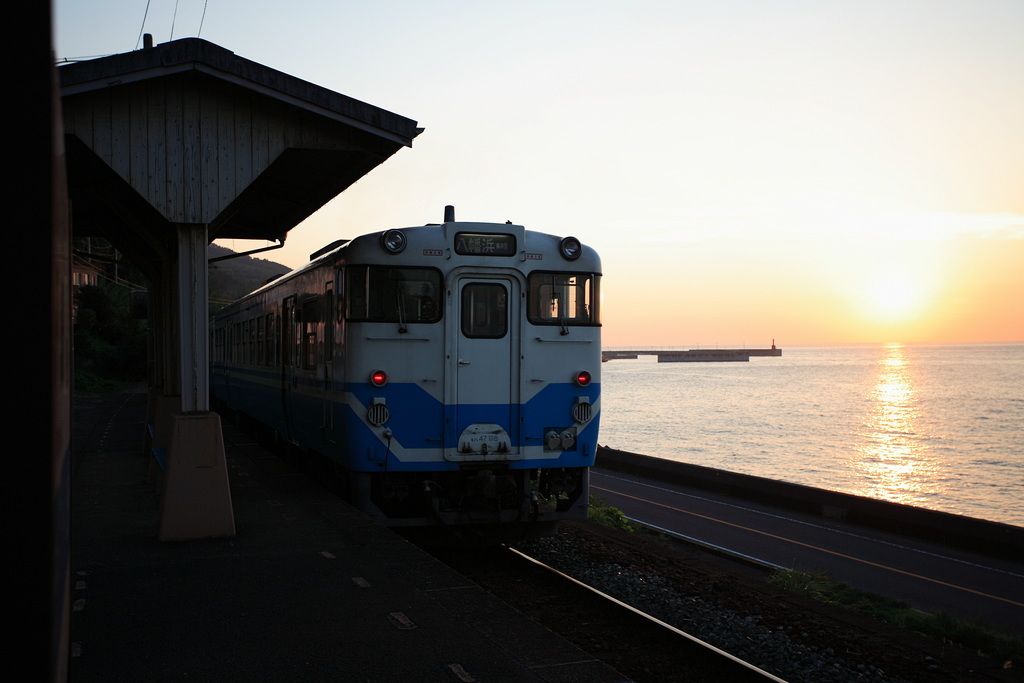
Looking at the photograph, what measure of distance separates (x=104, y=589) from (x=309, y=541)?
6.32 ft

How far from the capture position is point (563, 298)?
941 cm

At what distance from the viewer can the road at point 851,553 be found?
12.8m

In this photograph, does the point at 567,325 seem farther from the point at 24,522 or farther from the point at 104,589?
the point at 24,522

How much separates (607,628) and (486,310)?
355 cm

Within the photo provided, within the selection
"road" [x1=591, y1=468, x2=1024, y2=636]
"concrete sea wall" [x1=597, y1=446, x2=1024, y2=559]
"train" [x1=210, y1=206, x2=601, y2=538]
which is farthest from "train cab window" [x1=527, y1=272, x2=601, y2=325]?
"concrete sea wall" [x1=597, y1=446, x2=1024, y2=559]

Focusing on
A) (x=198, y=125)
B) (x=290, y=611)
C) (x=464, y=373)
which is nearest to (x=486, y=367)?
(x=464, y=373)

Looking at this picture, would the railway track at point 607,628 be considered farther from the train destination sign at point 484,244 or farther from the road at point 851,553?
the road at point 851,553

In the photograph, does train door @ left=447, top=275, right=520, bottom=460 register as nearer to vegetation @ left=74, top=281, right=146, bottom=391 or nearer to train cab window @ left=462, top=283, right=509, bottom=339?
train cab window @ left=462, top=283, right=509, bottom=339

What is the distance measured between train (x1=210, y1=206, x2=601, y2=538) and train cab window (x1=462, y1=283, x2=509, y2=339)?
10 mm

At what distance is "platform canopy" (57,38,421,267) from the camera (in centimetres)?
783

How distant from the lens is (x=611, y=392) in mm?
102438

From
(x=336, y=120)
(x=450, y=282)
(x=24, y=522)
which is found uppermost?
(x=336, y=120)

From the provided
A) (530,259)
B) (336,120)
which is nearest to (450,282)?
(530,259)

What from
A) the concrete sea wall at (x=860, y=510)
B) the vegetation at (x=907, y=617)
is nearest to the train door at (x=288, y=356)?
the vegetation at (x=907, y=617)
